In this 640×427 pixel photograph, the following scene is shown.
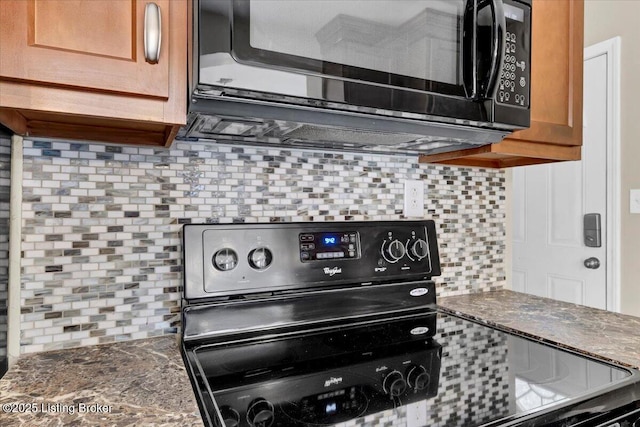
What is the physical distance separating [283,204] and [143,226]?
35 centimetres

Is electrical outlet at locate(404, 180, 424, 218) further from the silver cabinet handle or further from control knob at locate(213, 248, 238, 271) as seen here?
the silver cabinet handle

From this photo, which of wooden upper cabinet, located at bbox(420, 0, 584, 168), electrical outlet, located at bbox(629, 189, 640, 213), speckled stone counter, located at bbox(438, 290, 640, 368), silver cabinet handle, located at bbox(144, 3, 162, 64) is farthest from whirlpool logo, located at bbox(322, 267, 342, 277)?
electrical outlet, located at bbox(629, 189, 640, 213)

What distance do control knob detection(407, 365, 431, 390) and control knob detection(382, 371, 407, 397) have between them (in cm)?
1

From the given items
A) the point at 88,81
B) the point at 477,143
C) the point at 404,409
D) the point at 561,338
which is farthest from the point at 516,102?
the point at 88,81

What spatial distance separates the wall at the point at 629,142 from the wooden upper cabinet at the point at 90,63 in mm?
2235

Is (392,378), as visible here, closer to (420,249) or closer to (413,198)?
(420,249)

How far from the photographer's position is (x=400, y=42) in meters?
0.81

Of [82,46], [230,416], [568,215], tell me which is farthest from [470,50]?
[568,215]

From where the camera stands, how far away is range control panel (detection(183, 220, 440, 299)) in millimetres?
935

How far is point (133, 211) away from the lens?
942 millimetres

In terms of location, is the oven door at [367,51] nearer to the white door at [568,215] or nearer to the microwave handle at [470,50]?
the microwave handle at [470,50]

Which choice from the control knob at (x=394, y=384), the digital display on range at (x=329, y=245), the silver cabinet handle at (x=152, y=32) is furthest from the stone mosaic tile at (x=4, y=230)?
the control knob at (x=394, y=384)

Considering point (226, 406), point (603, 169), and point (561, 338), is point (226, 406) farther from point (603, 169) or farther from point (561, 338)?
point (603, 169)

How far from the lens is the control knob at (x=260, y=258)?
0.98 meters
